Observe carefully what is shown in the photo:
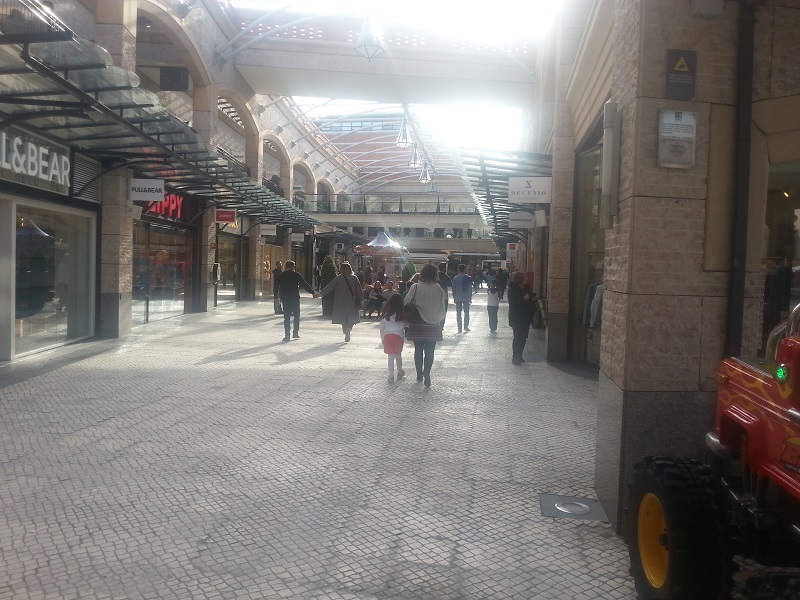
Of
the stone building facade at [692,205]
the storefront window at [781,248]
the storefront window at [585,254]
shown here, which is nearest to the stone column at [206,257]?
the storefront window at [585,254]

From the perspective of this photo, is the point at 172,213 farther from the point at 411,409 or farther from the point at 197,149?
the point at 411,409

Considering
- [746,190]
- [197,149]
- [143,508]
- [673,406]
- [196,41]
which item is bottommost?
[143,508]

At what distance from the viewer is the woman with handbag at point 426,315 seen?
30.9ft

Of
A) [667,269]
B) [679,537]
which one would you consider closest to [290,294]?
[667,269]

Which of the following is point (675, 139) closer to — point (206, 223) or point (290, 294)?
point (290, 294)

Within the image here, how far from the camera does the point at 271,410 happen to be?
25.3ft

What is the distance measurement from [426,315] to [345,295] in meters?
4.41

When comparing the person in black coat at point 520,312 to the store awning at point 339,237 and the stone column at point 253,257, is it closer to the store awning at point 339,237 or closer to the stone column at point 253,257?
the stone column at point 253,257

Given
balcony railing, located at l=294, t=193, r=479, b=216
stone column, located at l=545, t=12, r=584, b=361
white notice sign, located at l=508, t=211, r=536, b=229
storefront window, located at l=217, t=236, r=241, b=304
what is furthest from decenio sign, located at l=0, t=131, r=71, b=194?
balcony railing, located at l=294, t=193, r=479, b=216

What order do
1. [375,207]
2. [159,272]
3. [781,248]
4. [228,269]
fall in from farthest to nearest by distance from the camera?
[375,207], [228,269], [159,272], [781,248]

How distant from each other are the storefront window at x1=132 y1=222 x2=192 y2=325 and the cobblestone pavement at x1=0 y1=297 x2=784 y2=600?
295 inches

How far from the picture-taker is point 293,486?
5.22m

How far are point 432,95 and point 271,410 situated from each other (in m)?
19.9

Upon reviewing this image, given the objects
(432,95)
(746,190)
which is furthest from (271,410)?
(432,95)
